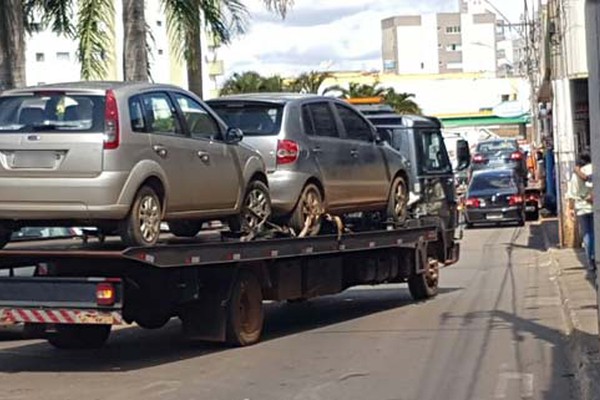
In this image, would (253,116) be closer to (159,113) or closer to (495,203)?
(159,113)

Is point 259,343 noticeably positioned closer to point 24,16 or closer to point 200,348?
point 200,348

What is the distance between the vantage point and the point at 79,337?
13.8m

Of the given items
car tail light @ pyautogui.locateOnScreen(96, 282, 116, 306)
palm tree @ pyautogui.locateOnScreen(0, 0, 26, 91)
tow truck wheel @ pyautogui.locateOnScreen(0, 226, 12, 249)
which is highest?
palm tree @ pyautogui.locateOnScreen(0, 0, 26, 91)

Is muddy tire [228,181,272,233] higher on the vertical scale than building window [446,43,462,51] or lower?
lower

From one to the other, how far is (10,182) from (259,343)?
12.8 feet

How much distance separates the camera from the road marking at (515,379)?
10469 mm

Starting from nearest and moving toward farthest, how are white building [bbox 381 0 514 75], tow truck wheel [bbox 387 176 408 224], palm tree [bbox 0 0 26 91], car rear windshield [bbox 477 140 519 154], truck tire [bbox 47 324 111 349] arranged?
1. truck tire [bbox 47 324 111 349]
2. tow truck wheel [bbox 387 176 408 224]
3. palm tree [bbox 0 0 26 91]
4. car rear windshield [bbox 477 140 519 154]
5. white building [bbox 381 0 514 75]

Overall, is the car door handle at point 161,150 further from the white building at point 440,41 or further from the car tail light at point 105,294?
the white building at point 440,41

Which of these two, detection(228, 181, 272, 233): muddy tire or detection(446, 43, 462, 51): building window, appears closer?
detection(228, 181, 272, 233): muddy tire

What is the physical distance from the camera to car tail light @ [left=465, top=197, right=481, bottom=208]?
39.8 metres

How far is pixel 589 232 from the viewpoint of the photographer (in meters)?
19.2

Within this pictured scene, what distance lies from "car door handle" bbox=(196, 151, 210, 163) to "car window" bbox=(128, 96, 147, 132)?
0.92 meters

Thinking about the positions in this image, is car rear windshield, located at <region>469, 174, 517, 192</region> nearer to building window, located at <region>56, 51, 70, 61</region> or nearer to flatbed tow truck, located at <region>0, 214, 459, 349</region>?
flatbed tow truck, located at <region>0, 214, 459, 349</region>

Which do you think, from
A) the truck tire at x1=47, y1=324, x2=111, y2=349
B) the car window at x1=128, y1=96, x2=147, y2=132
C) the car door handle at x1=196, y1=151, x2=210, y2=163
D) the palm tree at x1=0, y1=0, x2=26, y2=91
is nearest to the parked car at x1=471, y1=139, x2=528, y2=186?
the palm tree at x1=0, y1=0, x2=26, y2=91
